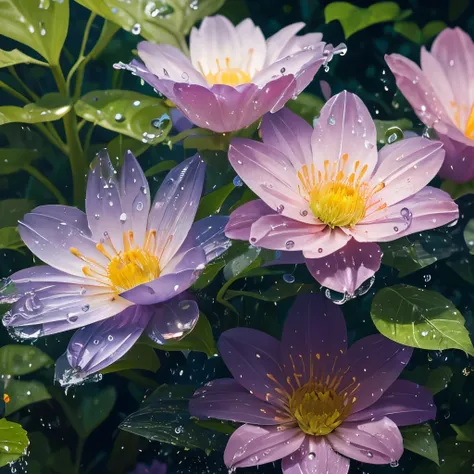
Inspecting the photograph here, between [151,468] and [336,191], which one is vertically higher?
[336,191]

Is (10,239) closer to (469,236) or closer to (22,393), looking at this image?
(22,393)

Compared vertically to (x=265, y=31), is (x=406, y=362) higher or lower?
lower

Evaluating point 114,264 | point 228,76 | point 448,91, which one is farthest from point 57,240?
point 448,91

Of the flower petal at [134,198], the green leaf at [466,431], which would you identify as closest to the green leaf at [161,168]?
the flower petal at [134,198]

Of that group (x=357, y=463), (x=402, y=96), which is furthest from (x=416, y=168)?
(x=357, y=463)

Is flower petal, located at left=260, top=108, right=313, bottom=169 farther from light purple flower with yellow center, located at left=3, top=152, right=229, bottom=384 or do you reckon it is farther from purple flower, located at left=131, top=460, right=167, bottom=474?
purple flower, located at left=131, top=460, right=167, bottom=474

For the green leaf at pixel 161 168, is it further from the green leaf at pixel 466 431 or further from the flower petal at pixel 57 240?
the green leaf at pixel 466 431

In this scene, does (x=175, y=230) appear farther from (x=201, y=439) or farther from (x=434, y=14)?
(x=434, y=14)
